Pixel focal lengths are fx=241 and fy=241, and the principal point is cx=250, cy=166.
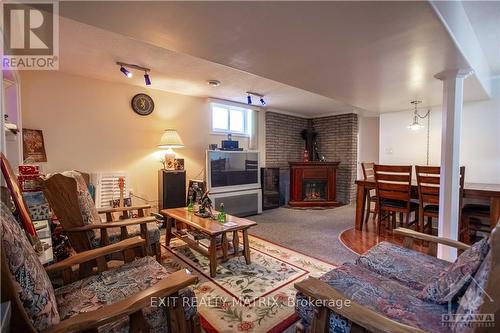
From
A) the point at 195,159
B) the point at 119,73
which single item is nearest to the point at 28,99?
the point at 119,73

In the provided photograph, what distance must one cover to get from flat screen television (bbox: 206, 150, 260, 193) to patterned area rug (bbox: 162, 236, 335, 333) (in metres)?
1.48

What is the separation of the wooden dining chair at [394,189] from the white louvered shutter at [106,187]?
143 inches

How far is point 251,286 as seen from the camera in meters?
2.08

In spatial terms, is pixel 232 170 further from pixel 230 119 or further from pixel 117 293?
pixel 117 293

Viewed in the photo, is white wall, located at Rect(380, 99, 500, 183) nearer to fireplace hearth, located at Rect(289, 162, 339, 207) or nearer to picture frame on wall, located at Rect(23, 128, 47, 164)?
fireplace hearth, located at Rect(289, 162, 339, 207)

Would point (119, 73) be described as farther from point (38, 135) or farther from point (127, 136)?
point (38, 135)

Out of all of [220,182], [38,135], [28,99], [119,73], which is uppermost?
[119,73]

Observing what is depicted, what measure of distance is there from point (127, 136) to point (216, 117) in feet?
5.74

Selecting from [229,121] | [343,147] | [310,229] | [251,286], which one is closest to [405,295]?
[251,286]

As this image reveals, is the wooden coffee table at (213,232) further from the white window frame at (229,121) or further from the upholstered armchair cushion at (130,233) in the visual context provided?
the white window frame at (229,121)

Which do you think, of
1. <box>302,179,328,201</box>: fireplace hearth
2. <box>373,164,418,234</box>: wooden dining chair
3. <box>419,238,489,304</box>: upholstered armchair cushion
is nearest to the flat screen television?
<box>302,179,328,201</box>: fireplace hearth

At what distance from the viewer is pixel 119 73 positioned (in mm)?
3170

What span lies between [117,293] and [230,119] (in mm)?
4134

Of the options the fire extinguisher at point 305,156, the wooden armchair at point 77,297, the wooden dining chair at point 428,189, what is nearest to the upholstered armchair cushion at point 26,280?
the wooden armchair at point 77,297
